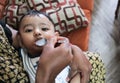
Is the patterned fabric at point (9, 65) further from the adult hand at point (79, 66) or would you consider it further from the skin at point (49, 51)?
the adult hand at point (79, 66)

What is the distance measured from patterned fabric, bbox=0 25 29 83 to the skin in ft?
0.27

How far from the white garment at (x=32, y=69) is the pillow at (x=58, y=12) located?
15.2 inches

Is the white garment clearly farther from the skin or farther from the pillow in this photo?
the pillow

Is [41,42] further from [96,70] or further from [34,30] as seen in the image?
[96,70]

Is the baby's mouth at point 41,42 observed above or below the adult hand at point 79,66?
above

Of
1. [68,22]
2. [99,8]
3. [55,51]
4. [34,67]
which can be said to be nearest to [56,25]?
[68,22]

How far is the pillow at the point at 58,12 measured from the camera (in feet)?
5.57

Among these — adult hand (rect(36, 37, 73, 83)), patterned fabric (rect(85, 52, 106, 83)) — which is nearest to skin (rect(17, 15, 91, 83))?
adult hand (rect(36, 37, 73, 83))

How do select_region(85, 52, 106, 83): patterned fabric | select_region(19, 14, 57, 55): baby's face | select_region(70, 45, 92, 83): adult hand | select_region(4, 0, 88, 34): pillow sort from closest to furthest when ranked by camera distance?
→ select_region(70, 45, 92, 83): adult hand < select_region(19, 14, 57, 55): baby's face < select_region(85, 52, 106, 83): patterned fabric < select_region(4, 0, 88, 34): pillow

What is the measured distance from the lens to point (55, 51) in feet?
3.36

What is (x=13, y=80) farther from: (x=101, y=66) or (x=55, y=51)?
(x=101, y=66)

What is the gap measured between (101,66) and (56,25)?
1.21 feet

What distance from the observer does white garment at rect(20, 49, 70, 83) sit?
127 cm

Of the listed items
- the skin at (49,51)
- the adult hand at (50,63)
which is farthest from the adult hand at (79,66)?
the adult hand at (50,63)
